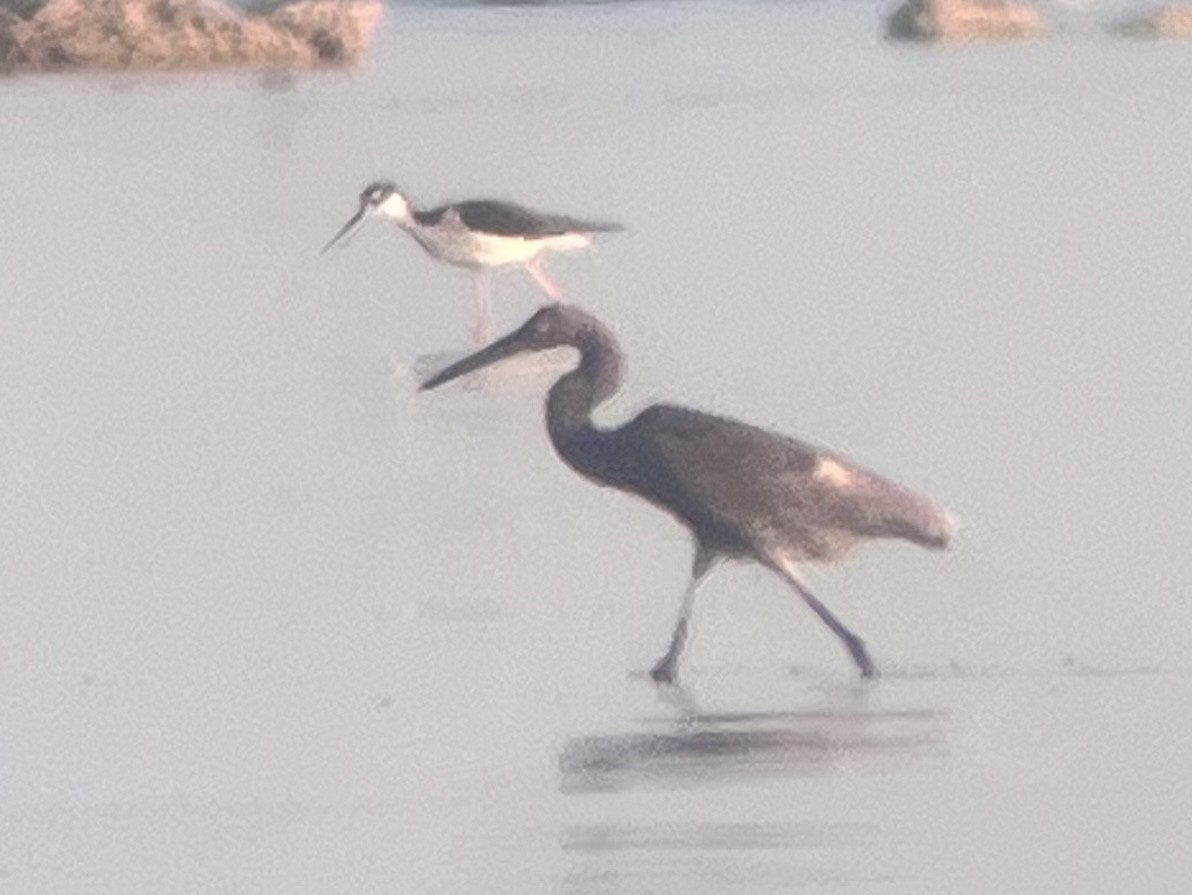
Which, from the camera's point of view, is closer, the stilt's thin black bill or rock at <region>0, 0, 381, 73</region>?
the stilt's thin black bill

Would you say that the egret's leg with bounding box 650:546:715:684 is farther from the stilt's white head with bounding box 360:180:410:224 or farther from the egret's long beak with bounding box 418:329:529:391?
the stilt's white head with bounding box 360:180:410:224

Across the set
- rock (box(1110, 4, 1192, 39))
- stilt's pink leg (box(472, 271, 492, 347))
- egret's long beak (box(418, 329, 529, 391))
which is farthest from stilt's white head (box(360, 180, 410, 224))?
rock (box(1110, 4, 1192, 39))

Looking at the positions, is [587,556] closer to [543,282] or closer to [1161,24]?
[543,282]

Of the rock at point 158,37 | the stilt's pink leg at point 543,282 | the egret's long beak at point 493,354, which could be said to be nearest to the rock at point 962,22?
the rock at point 158,37

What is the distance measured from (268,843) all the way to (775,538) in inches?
46.2

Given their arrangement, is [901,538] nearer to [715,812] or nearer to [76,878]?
[715,812]

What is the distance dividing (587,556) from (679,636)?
2.91ft

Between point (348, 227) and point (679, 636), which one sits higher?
point (679, 636)

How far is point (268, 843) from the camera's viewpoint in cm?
525

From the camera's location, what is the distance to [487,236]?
10.1 m

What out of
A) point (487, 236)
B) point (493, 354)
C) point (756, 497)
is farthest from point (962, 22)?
point (756, 497)

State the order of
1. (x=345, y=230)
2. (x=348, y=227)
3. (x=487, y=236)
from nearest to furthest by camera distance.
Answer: (x=487, y=236)
(x=348, y=227)
(x=345, y=230)

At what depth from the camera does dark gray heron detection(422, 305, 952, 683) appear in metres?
6.07

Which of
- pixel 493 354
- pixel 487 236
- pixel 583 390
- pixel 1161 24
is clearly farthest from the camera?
pixel 1161 24
